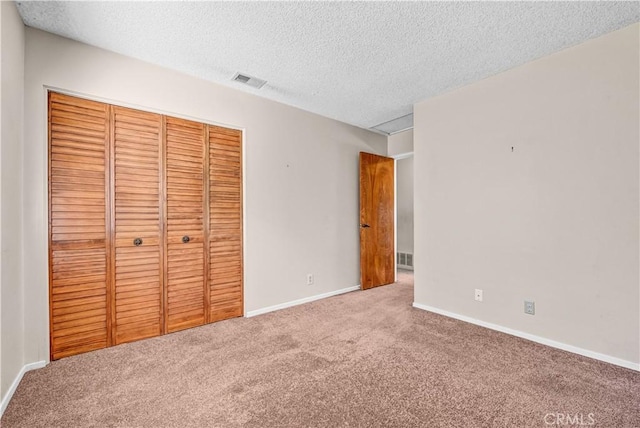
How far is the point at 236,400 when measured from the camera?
5.71 feet

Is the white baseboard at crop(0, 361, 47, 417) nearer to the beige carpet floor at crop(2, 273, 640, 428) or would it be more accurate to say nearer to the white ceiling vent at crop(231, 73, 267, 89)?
the beige carpet floor at crop(2, 273, 640, 428)

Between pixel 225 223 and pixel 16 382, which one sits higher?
pixel 225 223

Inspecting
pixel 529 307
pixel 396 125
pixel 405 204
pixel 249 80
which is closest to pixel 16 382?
pixel 249 80

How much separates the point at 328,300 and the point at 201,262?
170 centimetres

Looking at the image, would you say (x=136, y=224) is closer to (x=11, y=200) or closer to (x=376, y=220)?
(x=11, y=200)

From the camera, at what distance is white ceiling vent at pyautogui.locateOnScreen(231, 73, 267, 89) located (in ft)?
9.39

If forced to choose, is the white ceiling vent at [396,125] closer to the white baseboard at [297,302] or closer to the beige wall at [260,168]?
the beige wall at [260,168]

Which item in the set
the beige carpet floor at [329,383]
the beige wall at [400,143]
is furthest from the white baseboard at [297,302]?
the beige wall at [400,143]

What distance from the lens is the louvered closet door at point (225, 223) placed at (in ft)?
9.86

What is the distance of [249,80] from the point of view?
2947 millimetres

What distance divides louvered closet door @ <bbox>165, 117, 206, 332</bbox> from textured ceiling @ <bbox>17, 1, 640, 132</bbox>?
0.67 meters

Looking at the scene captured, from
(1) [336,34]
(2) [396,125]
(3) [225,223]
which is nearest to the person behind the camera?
(1) [336,34]

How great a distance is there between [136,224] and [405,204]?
5179 millimetres

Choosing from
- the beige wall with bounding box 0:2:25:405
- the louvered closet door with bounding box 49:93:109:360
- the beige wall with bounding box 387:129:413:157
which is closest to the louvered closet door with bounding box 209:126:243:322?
the louvered closet door with bounding box 49:93:109:360
